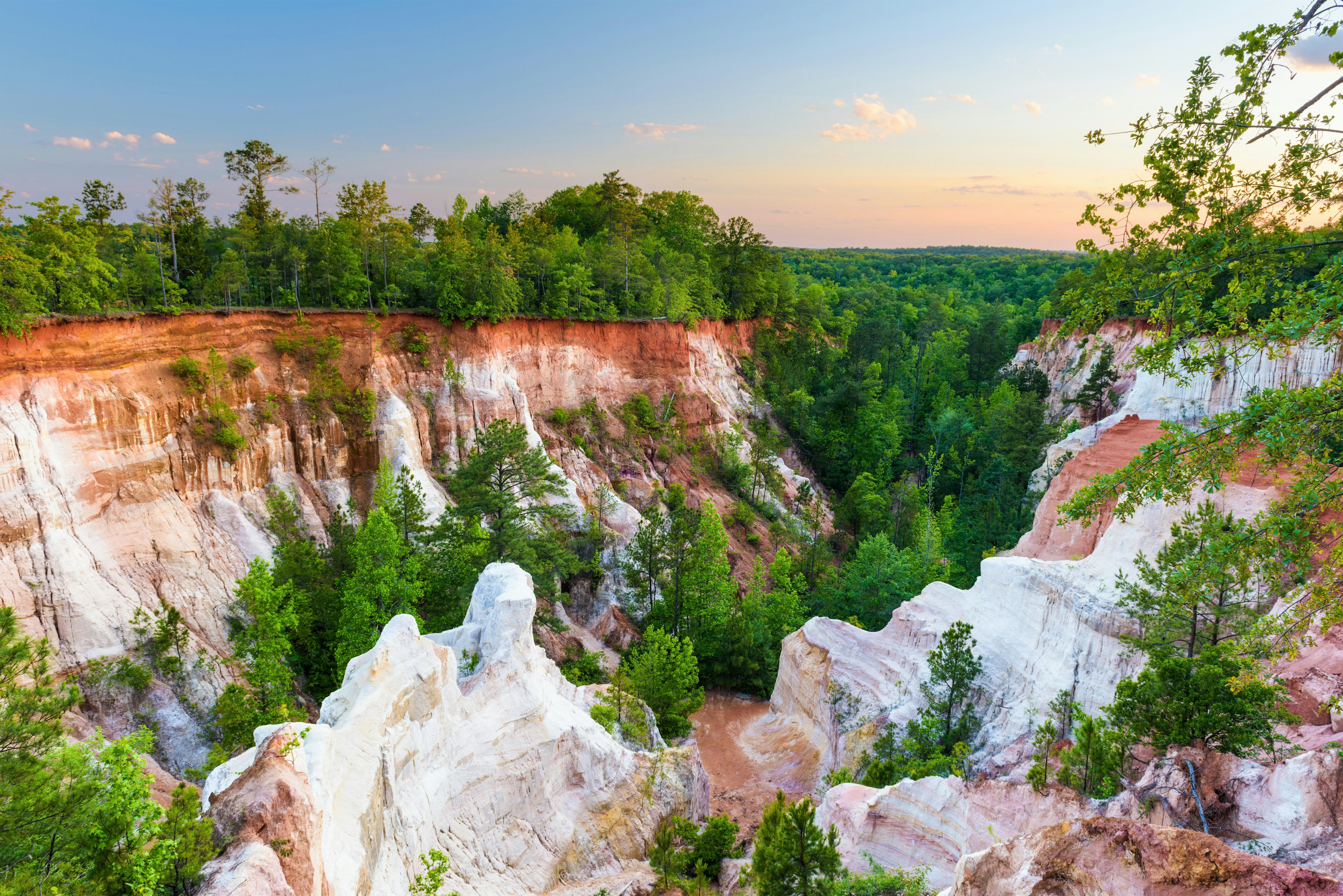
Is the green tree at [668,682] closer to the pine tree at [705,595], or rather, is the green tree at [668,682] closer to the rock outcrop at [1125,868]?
the pine tree at [705,595]

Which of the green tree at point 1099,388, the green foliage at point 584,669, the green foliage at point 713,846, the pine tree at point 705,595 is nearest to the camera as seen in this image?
the green foliage at point 713,846

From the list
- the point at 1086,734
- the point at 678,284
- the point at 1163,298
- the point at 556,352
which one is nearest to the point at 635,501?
the point at 556,352

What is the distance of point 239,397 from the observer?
26734 millimetres

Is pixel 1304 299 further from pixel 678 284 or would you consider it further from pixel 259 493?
pixel 678 284

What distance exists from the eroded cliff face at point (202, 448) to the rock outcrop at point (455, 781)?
1004 cm

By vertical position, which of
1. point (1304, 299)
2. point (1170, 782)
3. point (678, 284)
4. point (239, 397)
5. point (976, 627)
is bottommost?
point (976, 627)

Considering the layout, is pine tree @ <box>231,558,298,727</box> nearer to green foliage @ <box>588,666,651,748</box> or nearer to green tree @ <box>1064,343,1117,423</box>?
green foliage @ <box>588,666,651,748</box>

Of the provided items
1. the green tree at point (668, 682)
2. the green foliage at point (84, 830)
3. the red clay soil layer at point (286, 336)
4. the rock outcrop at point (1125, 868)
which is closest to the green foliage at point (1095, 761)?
the rock outcrop at point (1125, 868)

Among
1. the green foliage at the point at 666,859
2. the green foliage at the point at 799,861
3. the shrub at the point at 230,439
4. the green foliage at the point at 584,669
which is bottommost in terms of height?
the green foliage at the point at 584,669

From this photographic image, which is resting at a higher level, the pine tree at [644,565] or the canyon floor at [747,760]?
the pine tree at [644,565]

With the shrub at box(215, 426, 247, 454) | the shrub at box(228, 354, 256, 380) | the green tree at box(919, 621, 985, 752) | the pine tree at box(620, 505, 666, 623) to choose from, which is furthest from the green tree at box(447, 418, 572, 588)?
the green tree at box(919, 621, 985, 752)

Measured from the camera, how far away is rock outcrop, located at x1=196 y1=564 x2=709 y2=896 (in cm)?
920

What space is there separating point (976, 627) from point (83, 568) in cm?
2630

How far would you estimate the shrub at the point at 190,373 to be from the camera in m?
24.8
